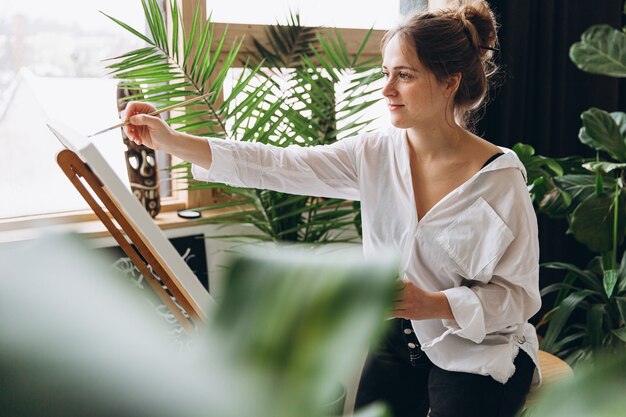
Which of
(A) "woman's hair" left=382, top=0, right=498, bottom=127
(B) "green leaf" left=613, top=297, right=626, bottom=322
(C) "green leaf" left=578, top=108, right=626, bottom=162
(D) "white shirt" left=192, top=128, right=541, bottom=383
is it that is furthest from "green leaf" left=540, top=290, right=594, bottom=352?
(A) "woman's hair" left=382, top=0, right=498, bottom=127

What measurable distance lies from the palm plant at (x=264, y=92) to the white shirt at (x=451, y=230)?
0.49m

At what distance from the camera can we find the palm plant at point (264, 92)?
228cm

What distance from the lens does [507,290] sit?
1.65 meters

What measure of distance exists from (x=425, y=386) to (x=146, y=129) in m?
0.84

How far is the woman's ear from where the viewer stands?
1.78 meters

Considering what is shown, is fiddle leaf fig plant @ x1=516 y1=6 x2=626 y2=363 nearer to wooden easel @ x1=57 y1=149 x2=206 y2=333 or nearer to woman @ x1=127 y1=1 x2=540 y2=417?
woman @ x1=127 y1=1 x2=540 y2=417

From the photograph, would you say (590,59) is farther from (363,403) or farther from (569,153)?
(363,403)

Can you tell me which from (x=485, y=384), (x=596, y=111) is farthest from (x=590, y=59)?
(x=485, y=384)

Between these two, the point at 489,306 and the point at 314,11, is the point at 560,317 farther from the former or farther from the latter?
the point at 314,11

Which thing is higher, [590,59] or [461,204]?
[590,59]

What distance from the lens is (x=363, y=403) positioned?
1.81 metres

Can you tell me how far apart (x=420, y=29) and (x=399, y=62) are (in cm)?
9

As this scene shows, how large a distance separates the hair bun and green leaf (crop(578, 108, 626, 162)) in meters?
0.99

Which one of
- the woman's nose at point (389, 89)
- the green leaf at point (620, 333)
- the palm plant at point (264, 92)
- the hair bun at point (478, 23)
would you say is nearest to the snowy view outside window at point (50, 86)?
the palm plant at point (264, 92)
